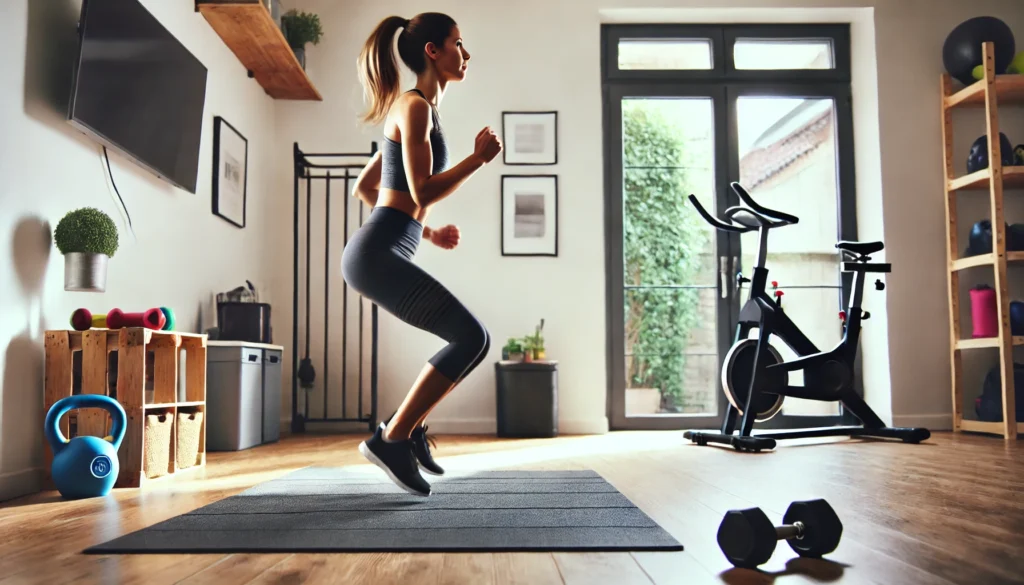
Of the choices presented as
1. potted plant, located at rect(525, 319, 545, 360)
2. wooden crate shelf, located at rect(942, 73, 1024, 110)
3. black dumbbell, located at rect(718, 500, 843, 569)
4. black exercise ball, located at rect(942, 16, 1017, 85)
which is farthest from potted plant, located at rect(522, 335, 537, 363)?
black dumbbell, located at rect(718, 500, 843, 569)

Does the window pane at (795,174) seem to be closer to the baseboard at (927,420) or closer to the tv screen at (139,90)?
the baseboard at (927,420)

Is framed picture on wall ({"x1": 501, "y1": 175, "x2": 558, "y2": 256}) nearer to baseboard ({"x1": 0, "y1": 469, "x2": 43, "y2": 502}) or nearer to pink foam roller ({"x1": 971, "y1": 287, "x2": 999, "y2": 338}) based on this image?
pink foam roller ({"x1": 971, "y1": 287, "x2": 999, "y2": 338})

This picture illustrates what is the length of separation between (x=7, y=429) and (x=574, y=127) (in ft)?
11.5

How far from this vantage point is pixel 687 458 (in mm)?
3166

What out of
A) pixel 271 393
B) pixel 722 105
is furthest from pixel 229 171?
pixel 722 105

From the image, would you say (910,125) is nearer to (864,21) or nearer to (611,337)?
(864,21)

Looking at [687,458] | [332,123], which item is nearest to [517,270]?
[332,123]

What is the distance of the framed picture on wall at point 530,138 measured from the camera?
16.2ft

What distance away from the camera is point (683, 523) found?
173cm

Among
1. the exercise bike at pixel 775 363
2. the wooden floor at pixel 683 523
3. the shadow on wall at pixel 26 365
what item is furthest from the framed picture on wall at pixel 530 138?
the shadow on wall at pixel 26 365

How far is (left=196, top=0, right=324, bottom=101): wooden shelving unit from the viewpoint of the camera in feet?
12.3

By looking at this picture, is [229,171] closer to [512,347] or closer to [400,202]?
[512,347]

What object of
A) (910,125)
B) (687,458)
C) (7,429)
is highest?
(910,125)

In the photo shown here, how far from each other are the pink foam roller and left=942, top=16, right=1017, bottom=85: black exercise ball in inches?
50.1
